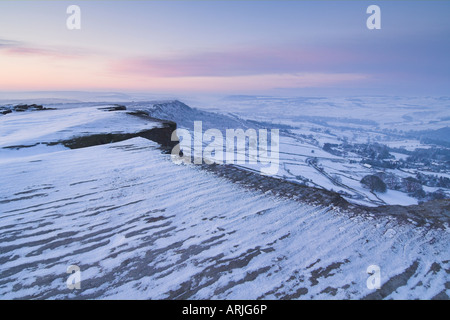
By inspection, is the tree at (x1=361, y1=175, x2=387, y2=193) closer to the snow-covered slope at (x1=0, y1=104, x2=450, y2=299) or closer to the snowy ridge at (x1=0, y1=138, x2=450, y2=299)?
the snow-covered slope at (x1=0, y1=104, x2=450, y2=299)

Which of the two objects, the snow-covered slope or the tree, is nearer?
the snow-covered slope

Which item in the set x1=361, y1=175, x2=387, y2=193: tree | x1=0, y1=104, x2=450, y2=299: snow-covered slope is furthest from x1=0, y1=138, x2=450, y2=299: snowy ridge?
x1=361, y1=175, x2=387, y2=193: tree

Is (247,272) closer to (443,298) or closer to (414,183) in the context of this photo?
(443,298)

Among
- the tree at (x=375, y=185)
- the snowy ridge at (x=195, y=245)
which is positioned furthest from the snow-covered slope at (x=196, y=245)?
the tree at (x=375, y=185)

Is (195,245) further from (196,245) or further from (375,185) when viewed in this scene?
(375,185)
